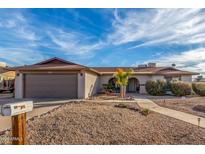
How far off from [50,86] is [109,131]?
36.9 feet

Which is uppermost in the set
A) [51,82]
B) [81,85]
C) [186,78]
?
[186,78]

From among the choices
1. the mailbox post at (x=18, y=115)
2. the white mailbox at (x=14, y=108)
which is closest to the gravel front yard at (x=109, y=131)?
the mailbox post at (x=18, y=115)

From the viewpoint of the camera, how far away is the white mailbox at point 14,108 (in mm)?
3436

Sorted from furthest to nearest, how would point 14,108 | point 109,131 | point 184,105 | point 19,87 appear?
point 19,87 < point 184,105 < point 109,131 < point 14,108

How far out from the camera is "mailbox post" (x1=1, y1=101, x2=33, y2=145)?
3450mm

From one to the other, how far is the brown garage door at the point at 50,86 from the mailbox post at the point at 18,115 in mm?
12246

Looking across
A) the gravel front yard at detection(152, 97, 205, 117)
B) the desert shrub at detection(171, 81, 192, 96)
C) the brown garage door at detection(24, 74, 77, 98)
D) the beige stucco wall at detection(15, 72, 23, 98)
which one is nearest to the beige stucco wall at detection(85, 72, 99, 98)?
the brown garage door at detection(24, 74, 77, 98)

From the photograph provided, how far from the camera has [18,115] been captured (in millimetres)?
3711

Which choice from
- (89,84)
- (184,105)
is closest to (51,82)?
(89,84)

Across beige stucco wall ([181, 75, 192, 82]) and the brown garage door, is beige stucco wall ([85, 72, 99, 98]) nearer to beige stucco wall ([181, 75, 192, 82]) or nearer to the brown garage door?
the brown garage door

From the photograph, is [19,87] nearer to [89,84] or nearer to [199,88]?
[89,84]

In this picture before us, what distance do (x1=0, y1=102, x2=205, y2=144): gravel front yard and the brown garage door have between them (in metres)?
8.59
